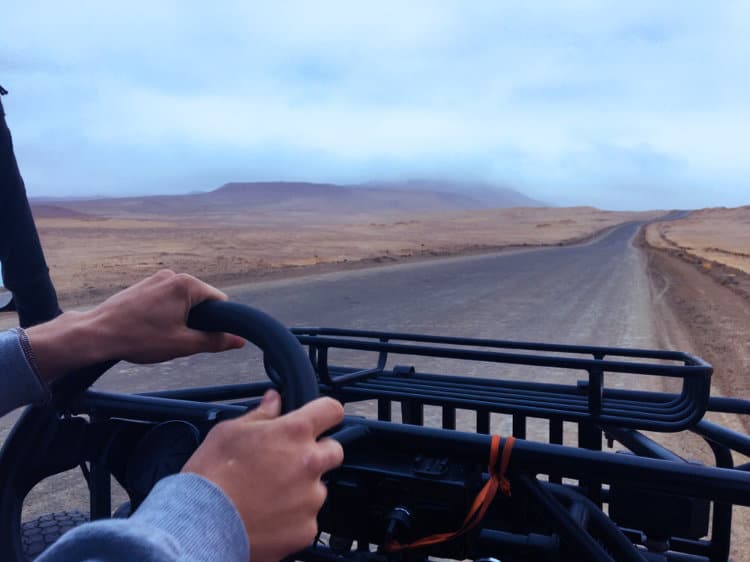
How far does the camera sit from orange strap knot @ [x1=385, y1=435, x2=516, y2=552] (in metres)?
1.48

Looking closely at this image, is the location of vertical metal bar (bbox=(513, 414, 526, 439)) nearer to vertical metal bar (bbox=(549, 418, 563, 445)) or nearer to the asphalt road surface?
vertical metal bar (bbox=(549, 418, 563, 445))

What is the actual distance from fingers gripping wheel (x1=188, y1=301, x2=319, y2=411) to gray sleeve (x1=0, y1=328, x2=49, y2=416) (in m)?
0.39

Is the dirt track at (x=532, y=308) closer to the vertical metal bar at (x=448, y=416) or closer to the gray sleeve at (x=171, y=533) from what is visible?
the vertical metal bar at (x=448, y=416)

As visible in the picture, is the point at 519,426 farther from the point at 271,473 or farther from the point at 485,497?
the point at 271,473

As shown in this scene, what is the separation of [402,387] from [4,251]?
1.40 meters

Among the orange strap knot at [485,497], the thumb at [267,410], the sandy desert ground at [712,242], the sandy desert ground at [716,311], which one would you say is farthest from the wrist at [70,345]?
the sandy desert ground at [712,242]

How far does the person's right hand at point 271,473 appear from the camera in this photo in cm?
92

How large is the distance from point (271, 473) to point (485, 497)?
783 millimetres

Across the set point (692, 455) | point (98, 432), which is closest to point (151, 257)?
point (692, 455)

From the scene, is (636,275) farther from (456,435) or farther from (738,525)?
(456,435)

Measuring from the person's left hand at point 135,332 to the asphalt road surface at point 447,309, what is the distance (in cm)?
293

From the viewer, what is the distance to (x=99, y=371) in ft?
5.64

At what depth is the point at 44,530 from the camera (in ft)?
7.47

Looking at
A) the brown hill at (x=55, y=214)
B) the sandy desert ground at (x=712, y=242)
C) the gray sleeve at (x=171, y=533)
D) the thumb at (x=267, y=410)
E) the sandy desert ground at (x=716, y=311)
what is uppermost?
the thumb at (x=267, y=410)
